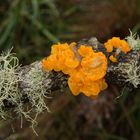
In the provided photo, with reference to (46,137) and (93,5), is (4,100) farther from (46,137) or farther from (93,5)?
(93,5)

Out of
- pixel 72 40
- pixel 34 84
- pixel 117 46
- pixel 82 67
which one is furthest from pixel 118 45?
pixel 72 40

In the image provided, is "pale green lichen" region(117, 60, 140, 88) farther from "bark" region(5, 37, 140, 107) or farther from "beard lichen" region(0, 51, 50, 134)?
"beard lichen" region(0, 51, 50, 134)

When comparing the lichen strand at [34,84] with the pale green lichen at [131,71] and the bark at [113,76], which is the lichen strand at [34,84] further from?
the pale green lichen at [131,71]

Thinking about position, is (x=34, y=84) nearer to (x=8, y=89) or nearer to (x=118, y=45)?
(x=8, y=89)

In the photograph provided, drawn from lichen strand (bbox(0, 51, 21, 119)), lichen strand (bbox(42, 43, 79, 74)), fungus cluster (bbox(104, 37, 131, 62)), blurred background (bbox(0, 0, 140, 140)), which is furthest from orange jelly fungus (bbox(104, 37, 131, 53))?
blurred background (bbox(0, 0, 140, 140))

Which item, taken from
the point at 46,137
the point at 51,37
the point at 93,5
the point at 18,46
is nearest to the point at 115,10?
the point at 93,5

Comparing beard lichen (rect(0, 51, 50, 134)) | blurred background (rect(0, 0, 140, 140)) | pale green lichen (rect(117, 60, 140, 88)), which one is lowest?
pale green lichen (rect(117, 60, 140, 88))

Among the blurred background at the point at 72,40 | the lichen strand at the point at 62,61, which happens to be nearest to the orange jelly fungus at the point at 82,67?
the lichen strand at the point at 62,61
